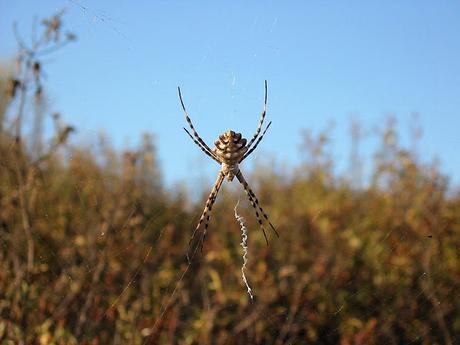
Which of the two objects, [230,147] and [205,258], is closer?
[230,147]

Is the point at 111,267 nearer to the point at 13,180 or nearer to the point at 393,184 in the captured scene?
the point at 13,180

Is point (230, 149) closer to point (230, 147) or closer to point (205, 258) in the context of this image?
point (230, 147)

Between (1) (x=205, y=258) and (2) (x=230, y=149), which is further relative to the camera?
(1) (x=205, y=258)

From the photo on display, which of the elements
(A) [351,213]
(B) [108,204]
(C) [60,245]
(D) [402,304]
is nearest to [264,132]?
(B) [108,204]

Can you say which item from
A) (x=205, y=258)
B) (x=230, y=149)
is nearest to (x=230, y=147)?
(x=230, y=149)

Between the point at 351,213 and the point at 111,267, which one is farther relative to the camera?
the point at 351,213

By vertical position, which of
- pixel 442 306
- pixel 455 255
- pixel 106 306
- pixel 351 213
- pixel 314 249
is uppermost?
pixel 351 213

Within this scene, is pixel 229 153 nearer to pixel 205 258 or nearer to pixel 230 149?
pixel 230 149

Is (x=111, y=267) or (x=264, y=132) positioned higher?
(x=264, y=132)
